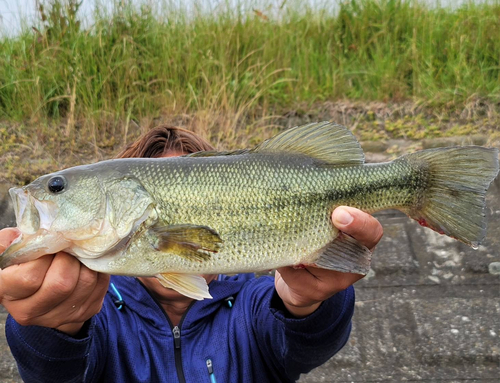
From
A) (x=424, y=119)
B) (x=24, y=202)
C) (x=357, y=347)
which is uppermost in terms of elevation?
(x=24, y=202)

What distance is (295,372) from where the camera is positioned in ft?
6.37

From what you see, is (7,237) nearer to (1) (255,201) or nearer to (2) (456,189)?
(1) (255,201)

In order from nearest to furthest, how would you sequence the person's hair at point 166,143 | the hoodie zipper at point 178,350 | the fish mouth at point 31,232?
the fish mouth at point 31,232
the hoodie zipper at point 178,350
the person's hair at point 166,143

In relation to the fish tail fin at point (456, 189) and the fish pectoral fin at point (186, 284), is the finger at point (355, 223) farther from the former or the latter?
the fish pectoral fin at point (186, 284)

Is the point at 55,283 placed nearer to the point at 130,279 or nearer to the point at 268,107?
the point at 130,279

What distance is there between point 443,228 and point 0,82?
4.19 metres

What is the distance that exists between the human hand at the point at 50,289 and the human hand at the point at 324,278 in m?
0.61

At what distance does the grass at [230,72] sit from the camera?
4.19 meters

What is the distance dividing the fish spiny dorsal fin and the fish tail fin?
0.18 meters

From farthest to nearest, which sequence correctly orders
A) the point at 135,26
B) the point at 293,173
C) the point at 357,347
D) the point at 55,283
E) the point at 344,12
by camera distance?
the point at 344,12, the point at 135,26, the point at 357,347, the point at 293,173, the point at 55,283

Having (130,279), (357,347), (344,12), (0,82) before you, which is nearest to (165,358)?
(130,279)

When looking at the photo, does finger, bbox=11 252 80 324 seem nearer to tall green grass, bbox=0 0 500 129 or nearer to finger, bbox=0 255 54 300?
finger, bbox=0 255 54 300

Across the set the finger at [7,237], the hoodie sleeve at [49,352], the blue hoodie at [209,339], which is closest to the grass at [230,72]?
the blue hoodie at [209,339]

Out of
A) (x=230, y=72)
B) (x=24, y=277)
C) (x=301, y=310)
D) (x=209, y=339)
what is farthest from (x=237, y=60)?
(x=24, y=277)
